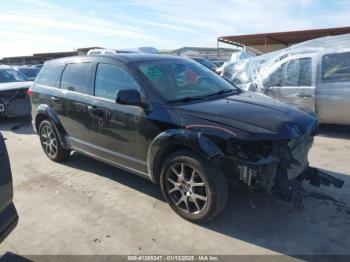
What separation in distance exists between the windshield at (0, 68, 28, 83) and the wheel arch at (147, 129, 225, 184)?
847cm

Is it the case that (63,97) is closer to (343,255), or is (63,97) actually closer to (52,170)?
(52,170)

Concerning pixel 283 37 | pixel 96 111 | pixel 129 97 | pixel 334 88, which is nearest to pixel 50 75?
pixel 96 111

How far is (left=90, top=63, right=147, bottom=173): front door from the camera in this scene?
4156mm

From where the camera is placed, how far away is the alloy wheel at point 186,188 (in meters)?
3.62

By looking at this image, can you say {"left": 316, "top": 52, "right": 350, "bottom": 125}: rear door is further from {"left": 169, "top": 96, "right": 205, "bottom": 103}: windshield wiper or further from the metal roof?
the metal roof

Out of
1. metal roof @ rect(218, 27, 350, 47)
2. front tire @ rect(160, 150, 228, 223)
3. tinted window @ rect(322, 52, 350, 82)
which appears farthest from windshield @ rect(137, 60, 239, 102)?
Answer: metal roof @ rect(218, 27, 350, 47)

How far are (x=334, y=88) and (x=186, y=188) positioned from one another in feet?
15.0

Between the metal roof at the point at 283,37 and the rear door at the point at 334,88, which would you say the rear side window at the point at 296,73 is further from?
the metal roof at the point at 283,37

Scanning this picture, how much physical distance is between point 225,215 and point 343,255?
4.05ft

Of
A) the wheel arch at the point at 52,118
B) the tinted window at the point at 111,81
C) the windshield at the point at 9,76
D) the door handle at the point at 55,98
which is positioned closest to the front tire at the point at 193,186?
the tinted window at the point at 111,81

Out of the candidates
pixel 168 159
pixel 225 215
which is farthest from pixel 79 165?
pixel 225 215

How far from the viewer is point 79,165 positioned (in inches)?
226

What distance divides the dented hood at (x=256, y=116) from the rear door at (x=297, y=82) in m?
3.23

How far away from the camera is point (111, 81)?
14.9 feet
